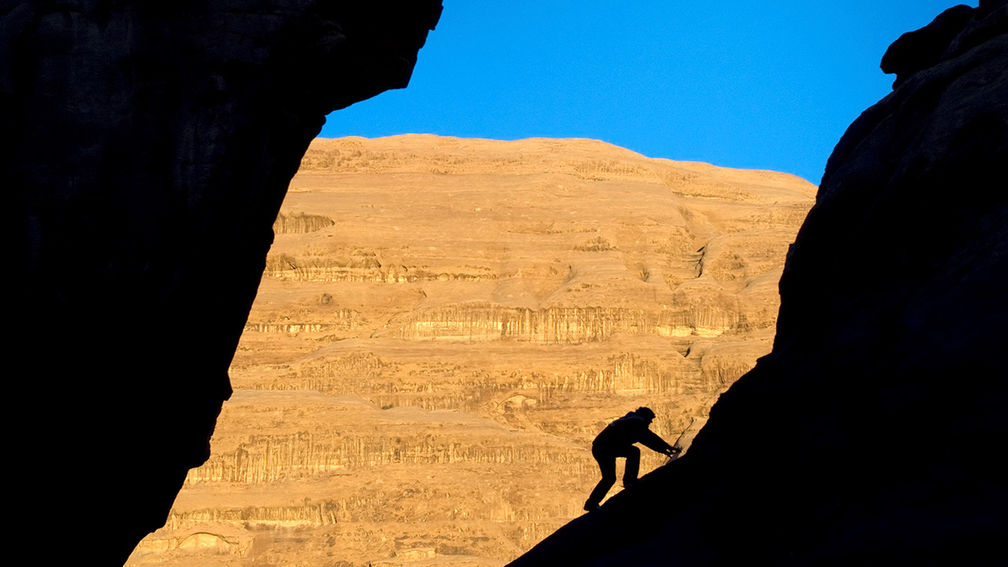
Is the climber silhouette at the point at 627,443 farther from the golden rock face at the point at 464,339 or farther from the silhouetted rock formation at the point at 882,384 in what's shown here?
the golden rock face at the point at 464,339

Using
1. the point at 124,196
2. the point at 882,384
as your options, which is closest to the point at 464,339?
the point at 124,196

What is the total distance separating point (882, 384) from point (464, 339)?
65530mm

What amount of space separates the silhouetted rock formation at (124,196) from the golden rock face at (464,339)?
136 feet

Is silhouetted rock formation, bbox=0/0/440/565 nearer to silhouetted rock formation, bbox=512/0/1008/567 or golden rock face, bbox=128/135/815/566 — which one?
silhouetted rock formation, bbox=512/0/1008/567

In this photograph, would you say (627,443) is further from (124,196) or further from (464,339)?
(464,339)

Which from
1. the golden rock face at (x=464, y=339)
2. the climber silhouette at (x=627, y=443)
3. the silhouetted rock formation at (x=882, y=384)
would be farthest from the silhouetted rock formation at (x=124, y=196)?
the golden rock face at (x=464, y=339)

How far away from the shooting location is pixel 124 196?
587 inches

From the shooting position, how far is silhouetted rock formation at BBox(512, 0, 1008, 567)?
9.77 m

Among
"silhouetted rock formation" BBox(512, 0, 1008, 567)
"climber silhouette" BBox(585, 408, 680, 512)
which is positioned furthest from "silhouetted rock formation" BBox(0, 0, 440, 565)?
"silhouetted rock formation" BBox(512, 0, 1008, 567)

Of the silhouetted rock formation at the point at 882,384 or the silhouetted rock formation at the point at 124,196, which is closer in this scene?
the silhouetted rock formation at the point at 882,384

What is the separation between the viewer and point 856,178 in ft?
47.9

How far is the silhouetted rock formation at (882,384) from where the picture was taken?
977 centimetres

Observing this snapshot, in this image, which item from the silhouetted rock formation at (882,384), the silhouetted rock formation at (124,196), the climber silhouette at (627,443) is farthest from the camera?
the climber silhouette at (627,443)

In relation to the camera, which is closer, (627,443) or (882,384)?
(882,384)
